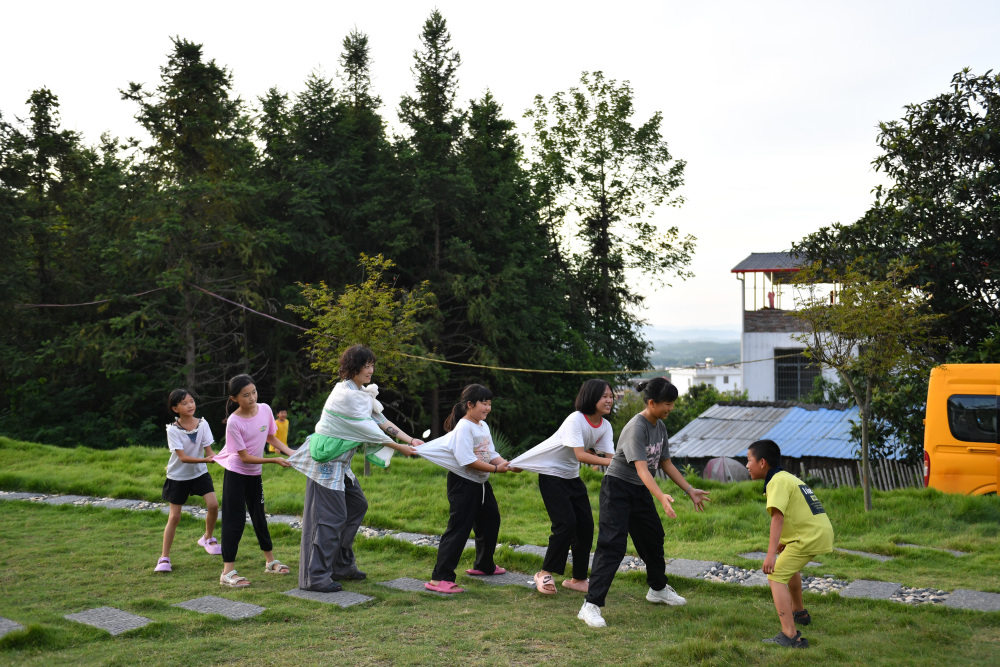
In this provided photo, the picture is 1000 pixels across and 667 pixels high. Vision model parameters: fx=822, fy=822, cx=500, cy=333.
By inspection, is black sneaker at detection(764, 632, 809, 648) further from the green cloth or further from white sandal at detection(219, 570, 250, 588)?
white sandal at detection(219, 570, 250, 588)

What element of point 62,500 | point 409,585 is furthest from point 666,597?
point 62,500

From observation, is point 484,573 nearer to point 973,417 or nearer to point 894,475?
point 973,417

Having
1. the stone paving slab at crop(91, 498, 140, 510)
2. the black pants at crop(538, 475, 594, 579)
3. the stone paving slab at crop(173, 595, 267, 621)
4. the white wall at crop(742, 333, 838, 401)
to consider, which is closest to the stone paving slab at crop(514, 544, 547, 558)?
the black pants at crop(538, 475, 594, 579)

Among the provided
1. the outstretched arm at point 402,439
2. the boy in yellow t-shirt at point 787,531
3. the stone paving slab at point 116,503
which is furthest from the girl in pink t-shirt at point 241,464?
the stone paving slab at point 116,503

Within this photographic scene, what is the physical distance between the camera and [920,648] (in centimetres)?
475

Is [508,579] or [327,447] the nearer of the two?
[327,447]

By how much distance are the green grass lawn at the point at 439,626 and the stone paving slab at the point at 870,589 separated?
0.61 feet

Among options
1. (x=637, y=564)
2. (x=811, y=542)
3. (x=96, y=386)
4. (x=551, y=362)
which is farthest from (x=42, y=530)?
(x=551, y=362)

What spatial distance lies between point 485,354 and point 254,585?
17874 millimetres

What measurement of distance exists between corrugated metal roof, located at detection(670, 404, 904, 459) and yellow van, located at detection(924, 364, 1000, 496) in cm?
863

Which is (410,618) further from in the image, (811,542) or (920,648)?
(920,648)

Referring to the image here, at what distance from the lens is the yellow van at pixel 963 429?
9.52 metres

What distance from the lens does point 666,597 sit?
19.3ft

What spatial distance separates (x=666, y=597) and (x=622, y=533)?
754 millimetres
